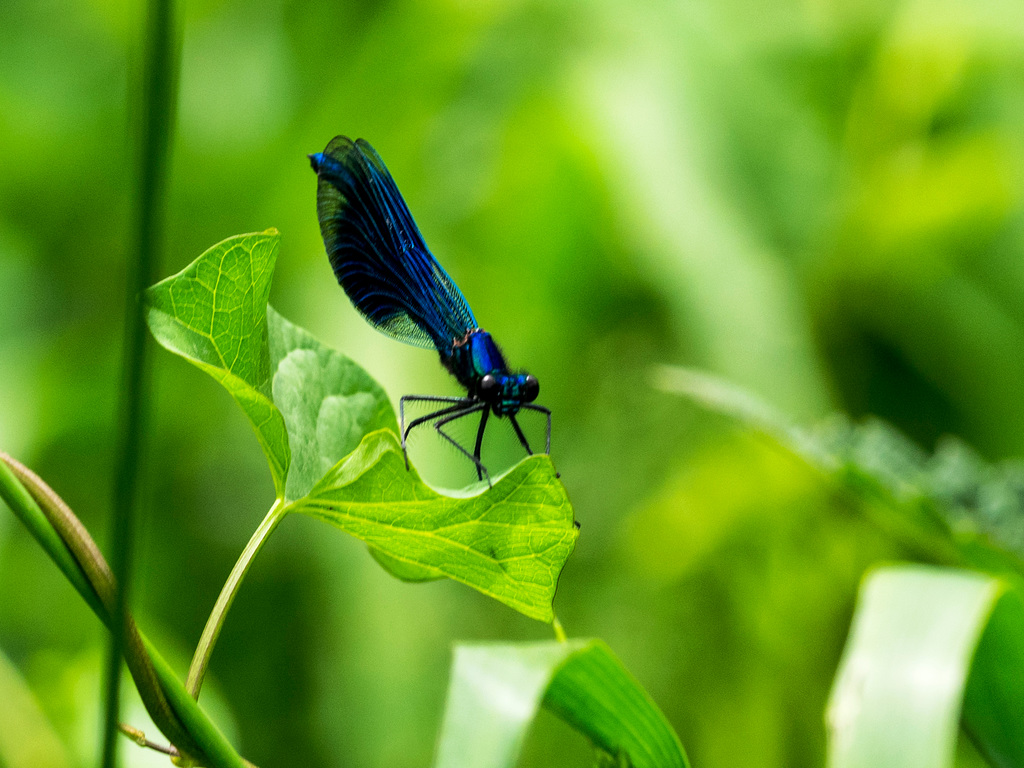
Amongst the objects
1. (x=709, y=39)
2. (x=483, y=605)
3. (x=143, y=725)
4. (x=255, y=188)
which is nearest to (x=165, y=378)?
(x=255, y=188)

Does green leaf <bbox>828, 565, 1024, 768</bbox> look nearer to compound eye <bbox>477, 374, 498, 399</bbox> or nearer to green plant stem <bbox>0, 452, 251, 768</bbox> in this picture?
compound eye <bbox>477, 374, 498, 399</bbox>

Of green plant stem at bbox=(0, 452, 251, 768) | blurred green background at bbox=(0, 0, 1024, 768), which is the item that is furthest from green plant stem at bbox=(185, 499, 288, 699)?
blurred green background at bbox=(0, 0, 1024, 768)

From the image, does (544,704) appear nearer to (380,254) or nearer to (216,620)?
(216,620)

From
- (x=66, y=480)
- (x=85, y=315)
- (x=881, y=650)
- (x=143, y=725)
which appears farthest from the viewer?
(x=85, y=315)

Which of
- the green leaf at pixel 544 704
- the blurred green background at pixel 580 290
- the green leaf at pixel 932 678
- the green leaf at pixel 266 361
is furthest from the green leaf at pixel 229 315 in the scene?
the blurred green background at pixel 580 290

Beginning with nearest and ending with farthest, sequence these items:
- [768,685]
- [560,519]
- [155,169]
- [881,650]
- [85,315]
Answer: [155,169], [560,519], [881,650], [768,685], [85,315]

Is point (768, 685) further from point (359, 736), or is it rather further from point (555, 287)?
point (555, 287)

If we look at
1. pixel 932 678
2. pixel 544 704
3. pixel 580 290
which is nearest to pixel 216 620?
pixel 544 704
